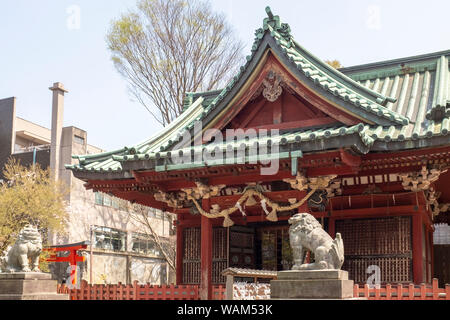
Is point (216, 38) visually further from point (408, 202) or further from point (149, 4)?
point (408, 202)

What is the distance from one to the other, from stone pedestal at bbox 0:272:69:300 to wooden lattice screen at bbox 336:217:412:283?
23.0 ft

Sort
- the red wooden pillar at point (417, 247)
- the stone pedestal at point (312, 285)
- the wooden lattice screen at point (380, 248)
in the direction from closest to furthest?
the stone pedestal at point (312, 285)
the red wooden pillar at point (417, 247)
the wooden lattice screen at point (380, 248)

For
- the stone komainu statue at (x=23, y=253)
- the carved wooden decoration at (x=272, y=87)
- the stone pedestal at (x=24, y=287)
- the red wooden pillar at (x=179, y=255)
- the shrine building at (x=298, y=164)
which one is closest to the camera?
the shrine building at (x=298, y=164)

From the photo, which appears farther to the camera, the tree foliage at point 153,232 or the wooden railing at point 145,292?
the tree foliage at point 153,232

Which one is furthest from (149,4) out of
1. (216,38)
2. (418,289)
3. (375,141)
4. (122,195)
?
(418,289)

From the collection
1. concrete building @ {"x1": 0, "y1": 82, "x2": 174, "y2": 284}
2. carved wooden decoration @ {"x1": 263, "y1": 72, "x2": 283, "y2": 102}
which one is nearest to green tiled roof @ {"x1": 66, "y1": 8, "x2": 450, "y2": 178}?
carved wooden decoration @ {"x1": 263, "y1": 72, "x2": 283, "y2": 102}

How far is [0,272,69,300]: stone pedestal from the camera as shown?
454 inches

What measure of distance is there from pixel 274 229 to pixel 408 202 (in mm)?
4109

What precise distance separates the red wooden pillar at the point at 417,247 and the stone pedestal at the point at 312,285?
4166 millimetres

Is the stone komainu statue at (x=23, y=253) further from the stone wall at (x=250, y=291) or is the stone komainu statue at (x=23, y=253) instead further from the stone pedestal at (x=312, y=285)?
the stone pedestal at (x=312, y=285)

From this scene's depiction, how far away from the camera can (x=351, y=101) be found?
12.1 meters

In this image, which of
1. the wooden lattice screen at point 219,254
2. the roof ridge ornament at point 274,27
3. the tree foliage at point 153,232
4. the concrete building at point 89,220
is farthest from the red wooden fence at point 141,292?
the concrete building at point 89,220

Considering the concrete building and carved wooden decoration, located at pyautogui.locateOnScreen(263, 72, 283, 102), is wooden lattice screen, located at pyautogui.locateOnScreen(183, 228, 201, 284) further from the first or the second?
the concrete building

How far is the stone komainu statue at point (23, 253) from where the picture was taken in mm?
12008
